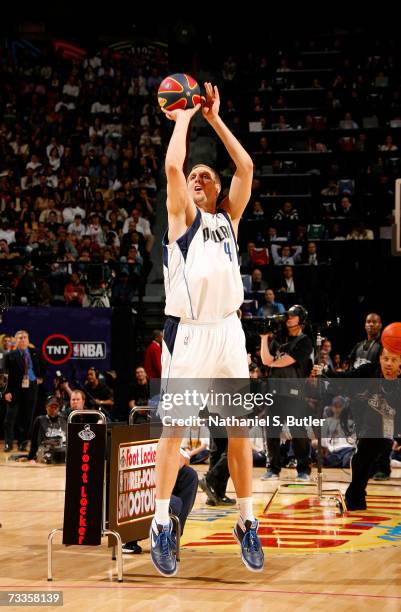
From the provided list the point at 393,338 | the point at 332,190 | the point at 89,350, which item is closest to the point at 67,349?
the point at 89,350

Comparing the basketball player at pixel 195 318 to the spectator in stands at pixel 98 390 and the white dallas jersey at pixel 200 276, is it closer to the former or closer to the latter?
the white dallas jersey at pixel 200 276

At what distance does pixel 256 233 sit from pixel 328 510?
34.0 feet

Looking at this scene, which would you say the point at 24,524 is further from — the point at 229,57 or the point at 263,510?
the point at 229,57

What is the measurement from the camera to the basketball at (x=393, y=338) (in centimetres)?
896

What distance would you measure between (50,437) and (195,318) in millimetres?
9589

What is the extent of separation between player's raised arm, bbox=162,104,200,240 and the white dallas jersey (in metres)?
0.10

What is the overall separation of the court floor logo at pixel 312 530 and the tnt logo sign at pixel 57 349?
7041 millimetres

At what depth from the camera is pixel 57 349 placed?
1666cm

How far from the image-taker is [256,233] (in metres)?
19.4

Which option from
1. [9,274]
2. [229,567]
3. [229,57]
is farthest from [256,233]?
[229,567]

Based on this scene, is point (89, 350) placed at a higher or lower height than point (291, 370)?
higher

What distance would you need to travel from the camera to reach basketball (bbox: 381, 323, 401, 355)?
8.96m

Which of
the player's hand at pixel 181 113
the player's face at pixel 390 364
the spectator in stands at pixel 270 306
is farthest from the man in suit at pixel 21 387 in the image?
the player's hand at pixel 181 113

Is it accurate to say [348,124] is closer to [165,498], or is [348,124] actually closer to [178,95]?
[178,95]
